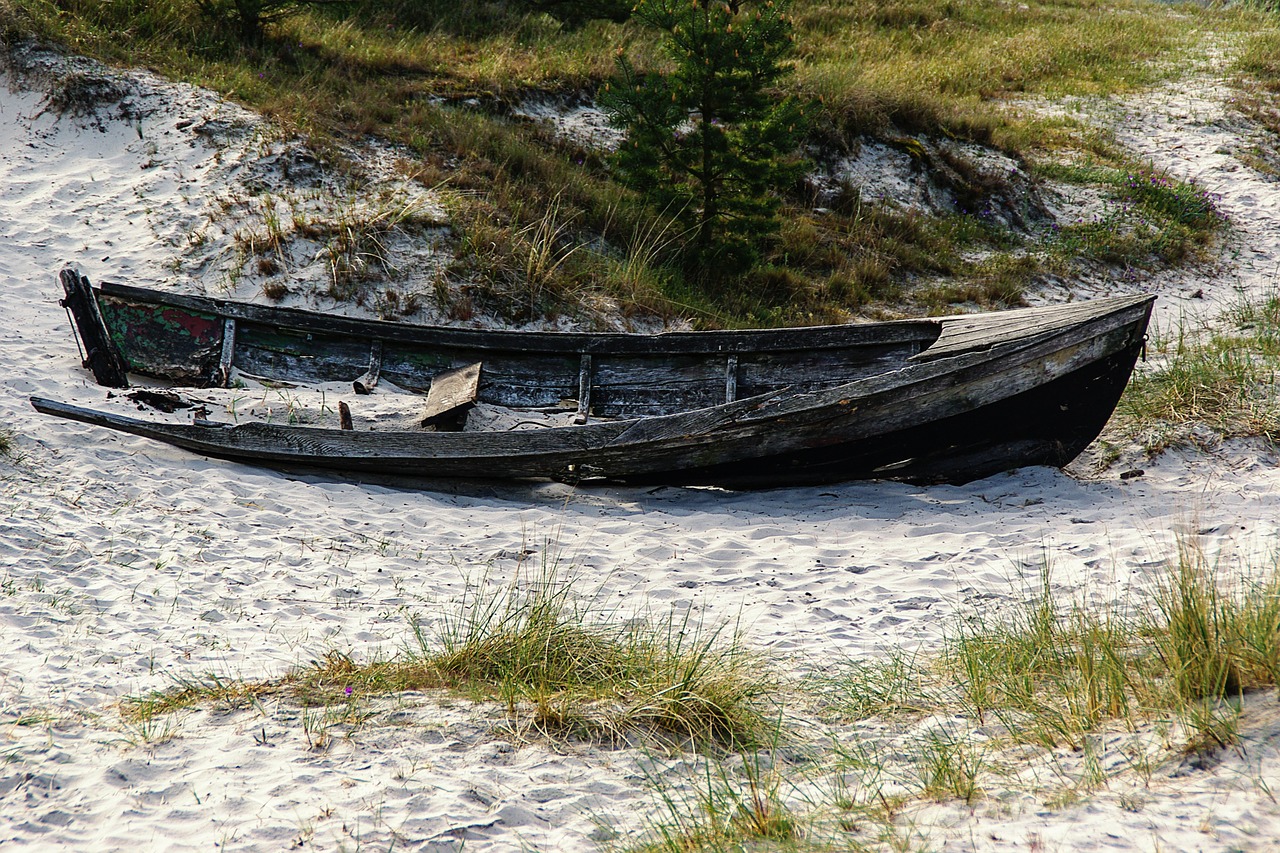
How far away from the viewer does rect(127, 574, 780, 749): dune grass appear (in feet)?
10.3

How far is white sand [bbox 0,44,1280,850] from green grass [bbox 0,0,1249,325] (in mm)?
3566

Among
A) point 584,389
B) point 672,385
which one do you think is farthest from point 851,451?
point 584,389

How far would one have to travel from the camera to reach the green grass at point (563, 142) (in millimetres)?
9133

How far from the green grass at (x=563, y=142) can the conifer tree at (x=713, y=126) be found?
45 centimetres

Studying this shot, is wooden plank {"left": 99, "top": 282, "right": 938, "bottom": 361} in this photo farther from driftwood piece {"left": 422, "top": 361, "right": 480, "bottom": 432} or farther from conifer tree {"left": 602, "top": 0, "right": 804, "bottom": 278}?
conifer tree {"left": 602, "top": 0, "right": 804, "bottom": 278}

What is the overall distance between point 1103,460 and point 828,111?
861 centimetres

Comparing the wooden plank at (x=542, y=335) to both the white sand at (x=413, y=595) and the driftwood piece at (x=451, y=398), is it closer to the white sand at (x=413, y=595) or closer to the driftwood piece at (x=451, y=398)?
the driftwood piece at (x=451, y=398)

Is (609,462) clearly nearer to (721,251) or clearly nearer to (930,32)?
(721,251)

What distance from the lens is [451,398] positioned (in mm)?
6289

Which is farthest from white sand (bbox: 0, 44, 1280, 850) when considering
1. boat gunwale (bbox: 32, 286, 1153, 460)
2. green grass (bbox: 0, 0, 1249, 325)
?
green grass (bbox: 0, 0, 1249, 325)

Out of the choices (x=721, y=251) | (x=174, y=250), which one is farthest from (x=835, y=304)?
(x=174, y=250)

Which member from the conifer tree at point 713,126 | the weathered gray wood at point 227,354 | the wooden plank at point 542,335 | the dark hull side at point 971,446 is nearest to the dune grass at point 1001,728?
the dark hull side at point 971,446

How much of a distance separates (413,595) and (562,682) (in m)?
1.26

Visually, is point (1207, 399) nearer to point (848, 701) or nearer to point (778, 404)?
point (778, 404)
